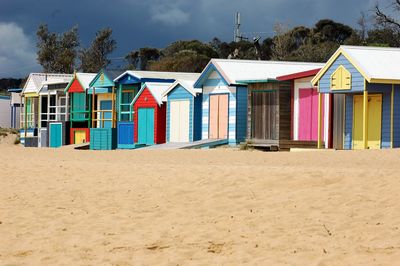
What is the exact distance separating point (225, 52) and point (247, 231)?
7854cm

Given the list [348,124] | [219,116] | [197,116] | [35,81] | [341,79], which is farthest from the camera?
[35,81]

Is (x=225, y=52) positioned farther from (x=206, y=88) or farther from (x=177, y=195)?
(x=177, y=195)

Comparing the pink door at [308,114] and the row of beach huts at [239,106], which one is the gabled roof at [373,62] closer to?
the row of beach huts at [239,106]

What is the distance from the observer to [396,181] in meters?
13.2

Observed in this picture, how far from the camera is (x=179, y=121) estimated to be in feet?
111

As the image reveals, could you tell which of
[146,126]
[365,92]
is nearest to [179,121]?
[146,126]

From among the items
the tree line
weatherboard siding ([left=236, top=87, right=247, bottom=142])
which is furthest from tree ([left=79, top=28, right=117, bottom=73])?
weatherboard siding ([left=236, top=87, right=247, bottom=142])

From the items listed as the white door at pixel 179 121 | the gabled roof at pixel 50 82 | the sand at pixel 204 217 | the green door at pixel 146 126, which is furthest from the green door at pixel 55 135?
the sand at pixel 204 217

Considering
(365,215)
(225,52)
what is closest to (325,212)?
(365,215)

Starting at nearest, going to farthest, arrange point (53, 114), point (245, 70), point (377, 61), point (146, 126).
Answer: point (377, 61) → point (245, 70) → point (146, 126) → point (53, 114)

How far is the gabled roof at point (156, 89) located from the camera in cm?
3538

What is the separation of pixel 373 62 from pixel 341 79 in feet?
3.74

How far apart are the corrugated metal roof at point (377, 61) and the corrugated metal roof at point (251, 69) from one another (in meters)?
5.60

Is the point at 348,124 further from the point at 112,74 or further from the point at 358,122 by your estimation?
the point at 112,74
